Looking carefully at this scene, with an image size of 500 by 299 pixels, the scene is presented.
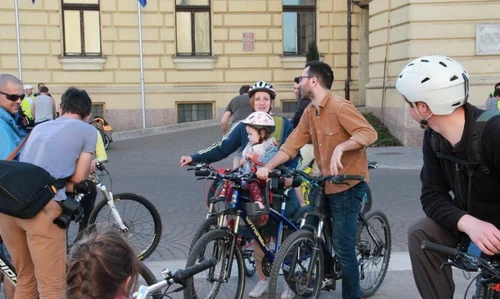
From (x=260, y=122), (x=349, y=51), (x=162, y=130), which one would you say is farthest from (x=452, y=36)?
(x=260, y=122)

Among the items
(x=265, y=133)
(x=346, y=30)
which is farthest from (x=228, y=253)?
(x=346, y=30)

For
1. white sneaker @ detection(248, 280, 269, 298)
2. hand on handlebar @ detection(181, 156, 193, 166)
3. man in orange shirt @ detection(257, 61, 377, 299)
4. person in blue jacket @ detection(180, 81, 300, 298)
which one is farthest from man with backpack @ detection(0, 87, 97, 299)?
white sneaker @ detection(248, 280, 269, 298)

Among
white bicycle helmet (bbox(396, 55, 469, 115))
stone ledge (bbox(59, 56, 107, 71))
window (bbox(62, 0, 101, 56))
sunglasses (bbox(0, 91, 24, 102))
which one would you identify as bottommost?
sunglasses (bbox(0, 91, 24, 102))

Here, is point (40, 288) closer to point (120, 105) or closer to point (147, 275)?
point (147, 275)

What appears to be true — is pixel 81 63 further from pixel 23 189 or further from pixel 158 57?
pixel 23 189

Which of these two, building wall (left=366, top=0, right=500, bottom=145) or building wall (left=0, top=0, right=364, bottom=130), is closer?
building wall (left=366, top=0, right=500, bottom=145)

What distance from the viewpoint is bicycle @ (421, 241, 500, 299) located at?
2.42 m

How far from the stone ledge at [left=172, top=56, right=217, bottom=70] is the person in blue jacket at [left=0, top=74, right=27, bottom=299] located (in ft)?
50.7

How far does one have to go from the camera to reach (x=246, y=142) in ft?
17.6

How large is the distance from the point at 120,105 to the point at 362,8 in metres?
9.06

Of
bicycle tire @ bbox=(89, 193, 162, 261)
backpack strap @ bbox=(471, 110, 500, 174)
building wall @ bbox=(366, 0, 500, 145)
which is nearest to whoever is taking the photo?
backpack strap @ bbox=(471, 110, 500, 174)

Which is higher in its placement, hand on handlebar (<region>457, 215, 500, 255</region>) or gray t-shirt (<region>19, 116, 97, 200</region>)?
gray t-shirt (<region>19, 116, 97, 200</region>)

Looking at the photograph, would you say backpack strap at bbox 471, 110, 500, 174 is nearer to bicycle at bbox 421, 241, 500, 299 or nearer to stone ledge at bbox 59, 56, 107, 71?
bicycle at bbox 421, 241, 500, 299

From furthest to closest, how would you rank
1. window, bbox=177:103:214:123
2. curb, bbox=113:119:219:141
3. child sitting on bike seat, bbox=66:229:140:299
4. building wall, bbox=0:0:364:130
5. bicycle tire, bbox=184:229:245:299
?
1. window, bbox=177:103:214:123
2. building wall, bbox=0:0:364:130
3. curb, bbox=113:119:219:141
4. bicycle tire, bbox=184:229:245:299
5. child sitting on bike seat, bbox=66:229:140:299
